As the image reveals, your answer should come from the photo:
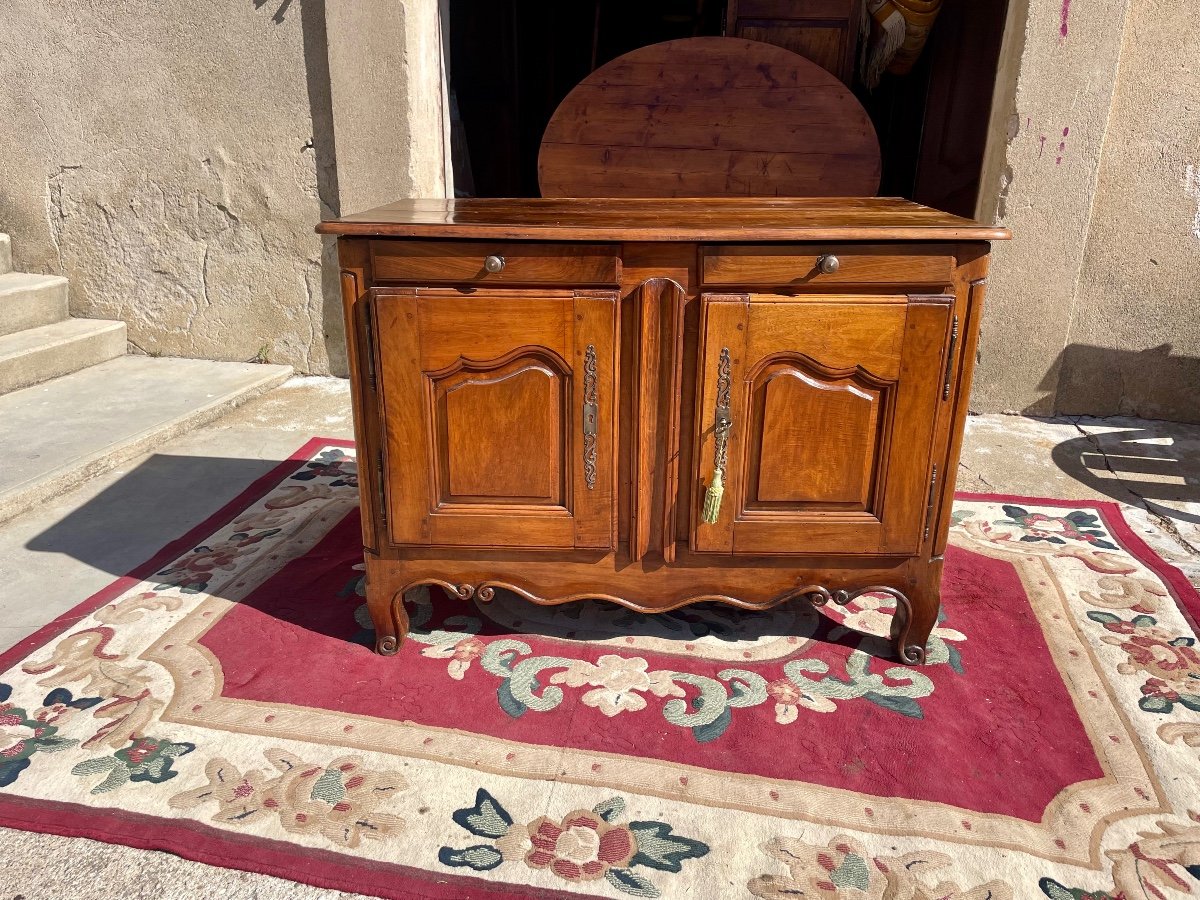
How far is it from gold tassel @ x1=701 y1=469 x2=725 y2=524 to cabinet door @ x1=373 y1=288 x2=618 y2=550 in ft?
0.73

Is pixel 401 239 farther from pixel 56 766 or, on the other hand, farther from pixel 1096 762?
pixel 1096 762

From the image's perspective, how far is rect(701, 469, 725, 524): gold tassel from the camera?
1927 millimetres

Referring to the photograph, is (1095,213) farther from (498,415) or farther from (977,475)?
(498,415)

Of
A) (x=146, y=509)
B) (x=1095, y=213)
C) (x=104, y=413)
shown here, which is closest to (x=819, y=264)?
(x=146, y=509)

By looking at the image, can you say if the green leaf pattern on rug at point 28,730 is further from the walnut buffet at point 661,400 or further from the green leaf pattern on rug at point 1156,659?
the green leaf pattern on rug at point 1156,659

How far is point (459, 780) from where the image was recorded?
5.60 ft

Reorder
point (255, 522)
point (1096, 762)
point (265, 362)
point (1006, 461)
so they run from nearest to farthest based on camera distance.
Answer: point (1096, 762), point (255, 522), point (1006, 461), point (265, 362)

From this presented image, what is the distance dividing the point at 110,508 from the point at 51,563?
16.1 inches

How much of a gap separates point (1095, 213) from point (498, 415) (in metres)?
3.28

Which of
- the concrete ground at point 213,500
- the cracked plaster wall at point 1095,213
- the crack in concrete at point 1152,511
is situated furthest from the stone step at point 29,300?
the crack in concrete at point 1152,511

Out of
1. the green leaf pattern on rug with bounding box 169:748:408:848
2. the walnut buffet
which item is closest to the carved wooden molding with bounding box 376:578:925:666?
the walnut buffet

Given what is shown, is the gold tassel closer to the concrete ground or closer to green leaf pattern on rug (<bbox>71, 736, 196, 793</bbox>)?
the concrete ground

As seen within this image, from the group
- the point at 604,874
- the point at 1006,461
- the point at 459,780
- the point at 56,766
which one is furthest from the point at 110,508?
the point at 1006,461

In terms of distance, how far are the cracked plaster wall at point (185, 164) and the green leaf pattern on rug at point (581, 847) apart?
317 centimetres
